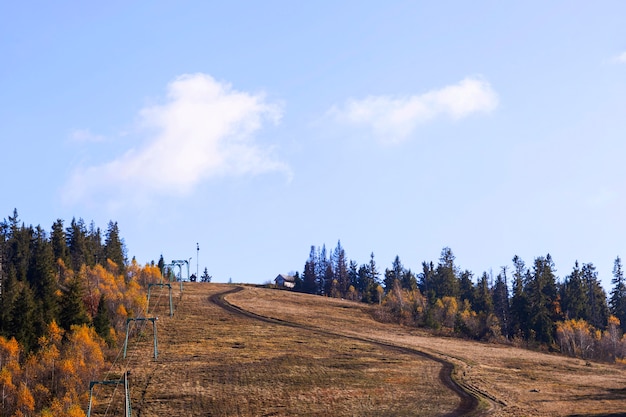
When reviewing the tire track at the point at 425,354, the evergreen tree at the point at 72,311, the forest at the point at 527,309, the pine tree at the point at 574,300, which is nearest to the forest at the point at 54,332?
the evergreen tree at the point at 72,311

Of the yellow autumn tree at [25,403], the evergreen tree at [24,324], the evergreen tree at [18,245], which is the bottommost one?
the yellow autumn tree at [25,403]

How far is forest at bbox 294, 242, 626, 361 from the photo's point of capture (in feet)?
408

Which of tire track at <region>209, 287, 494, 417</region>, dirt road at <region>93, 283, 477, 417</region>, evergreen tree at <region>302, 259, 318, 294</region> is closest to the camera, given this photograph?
tire track at <region>209, 287, 494, 417</region>

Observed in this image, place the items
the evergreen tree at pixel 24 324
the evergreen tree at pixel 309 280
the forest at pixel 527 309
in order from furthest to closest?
the evergreen tree at pixel 309 280, the forest at pixel 527 309, the evergreen tree at pixel 24 324

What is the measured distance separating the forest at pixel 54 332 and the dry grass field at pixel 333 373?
12.6 ft

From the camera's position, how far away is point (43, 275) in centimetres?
12006

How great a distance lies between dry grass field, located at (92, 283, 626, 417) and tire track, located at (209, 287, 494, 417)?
0.59ft

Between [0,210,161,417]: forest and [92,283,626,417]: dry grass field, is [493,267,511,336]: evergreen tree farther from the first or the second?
[0,210,161,417]: forest

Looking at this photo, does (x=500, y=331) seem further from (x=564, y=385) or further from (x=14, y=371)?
(x=14, y=371)

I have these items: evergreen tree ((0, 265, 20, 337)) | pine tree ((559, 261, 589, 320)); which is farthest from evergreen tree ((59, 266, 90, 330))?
pine tree ((559, 261, 589, 320))

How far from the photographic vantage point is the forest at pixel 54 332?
75.2 m

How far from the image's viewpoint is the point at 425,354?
98000 mm

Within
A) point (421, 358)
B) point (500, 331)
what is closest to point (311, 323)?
point (421, 358)

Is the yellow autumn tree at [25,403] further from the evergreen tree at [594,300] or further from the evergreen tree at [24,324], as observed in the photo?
the evergreen tree at [594,300]
